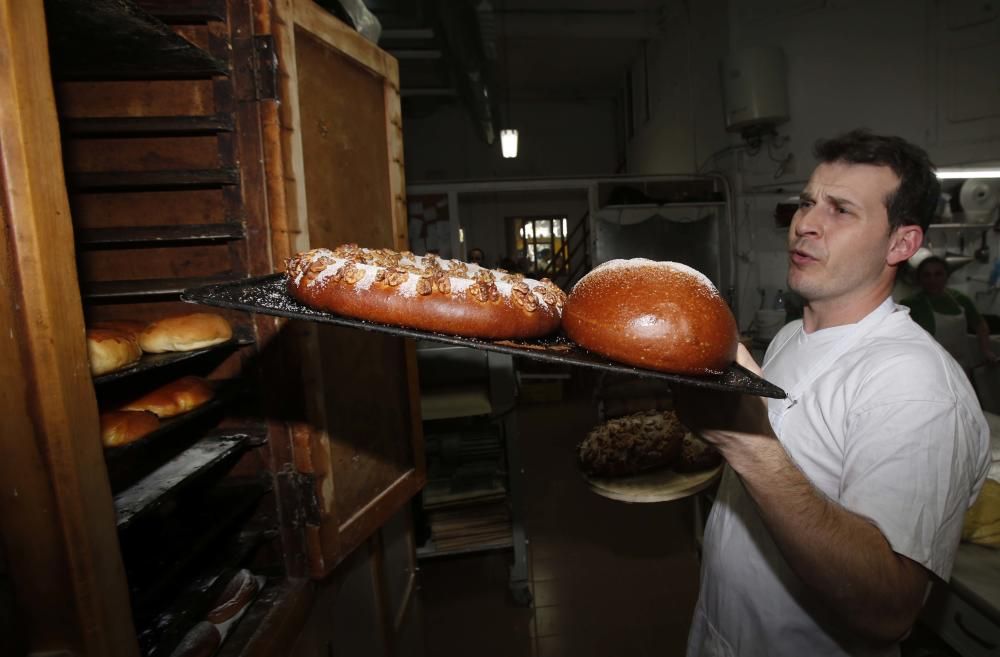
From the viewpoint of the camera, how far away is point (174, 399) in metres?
1.53

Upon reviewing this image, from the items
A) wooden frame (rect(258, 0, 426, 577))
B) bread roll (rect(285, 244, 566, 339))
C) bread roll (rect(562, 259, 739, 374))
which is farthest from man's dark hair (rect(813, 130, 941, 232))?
wooden frame (rect(258, 0, 426, 577))

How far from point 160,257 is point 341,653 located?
5.73 feet

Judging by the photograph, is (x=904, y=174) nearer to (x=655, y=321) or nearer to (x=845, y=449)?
(x=845, y=449)

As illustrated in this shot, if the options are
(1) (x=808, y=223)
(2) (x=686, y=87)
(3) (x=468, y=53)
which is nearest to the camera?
(1) (x=808, y=223)

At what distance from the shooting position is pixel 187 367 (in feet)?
6.00

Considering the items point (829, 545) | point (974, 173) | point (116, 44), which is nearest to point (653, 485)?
point (829, 545)

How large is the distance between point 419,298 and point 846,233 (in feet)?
4.14

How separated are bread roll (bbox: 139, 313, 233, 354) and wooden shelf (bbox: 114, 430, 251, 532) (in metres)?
0.33

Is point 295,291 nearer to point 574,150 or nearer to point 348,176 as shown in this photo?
point 348,176

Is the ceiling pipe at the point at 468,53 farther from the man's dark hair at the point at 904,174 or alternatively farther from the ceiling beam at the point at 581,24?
the man's dark hair at the point at 904,174

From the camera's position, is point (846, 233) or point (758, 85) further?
point (758, 85)

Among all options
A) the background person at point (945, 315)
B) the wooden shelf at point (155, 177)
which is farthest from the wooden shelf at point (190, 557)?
the background person at point (945, 315)

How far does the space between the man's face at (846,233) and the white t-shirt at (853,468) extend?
0.12 m

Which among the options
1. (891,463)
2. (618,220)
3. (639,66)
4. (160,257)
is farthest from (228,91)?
(639,66)
